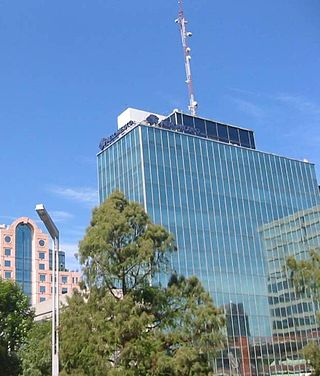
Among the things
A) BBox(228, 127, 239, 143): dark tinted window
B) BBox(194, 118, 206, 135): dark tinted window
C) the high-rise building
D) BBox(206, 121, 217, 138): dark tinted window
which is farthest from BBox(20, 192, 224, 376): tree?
the high-rise building

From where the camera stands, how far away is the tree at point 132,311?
2434cm

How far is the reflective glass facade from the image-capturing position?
131250 mm

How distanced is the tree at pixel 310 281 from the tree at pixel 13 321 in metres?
24.4

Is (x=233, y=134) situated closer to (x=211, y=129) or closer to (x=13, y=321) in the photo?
(x=211, y=129)

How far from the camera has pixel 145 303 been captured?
2616 centimetres

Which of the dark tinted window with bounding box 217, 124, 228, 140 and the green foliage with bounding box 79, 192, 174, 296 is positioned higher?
the dark tinted window with bounding box 217, 124, 228, 140

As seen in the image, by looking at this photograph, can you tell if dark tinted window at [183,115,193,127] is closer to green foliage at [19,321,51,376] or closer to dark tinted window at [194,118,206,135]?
dark tinted window at [194,118,206,135]

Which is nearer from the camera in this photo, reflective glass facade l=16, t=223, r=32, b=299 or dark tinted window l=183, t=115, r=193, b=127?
dark tinted window l=183, t=115, r=193, b=127

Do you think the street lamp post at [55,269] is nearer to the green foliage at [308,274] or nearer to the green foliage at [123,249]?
the green foliage at [123,249]

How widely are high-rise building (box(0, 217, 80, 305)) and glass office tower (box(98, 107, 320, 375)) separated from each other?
6146cm

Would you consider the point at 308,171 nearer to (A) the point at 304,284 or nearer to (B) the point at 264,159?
(B) the point at 264,159

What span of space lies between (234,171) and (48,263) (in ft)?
233

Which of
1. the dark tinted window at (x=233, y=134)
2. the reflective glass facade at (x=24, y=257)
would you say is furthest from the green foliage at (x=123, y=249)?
the reflective glass facade at (x=24, y=257)

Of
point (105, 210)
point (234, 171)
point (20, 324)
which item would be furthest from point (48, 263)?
point (105, 210)
